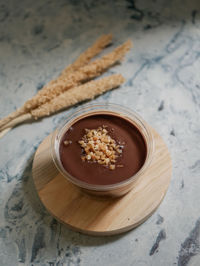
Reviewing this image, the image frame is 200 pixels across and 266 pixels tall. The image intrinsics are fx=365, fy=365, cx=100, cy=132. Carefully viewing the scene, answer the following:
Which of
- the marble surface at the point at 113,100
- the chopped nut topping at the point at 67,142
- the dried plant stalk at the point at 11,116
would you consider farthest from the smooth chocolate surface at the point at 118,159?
the dried plant stalk at the point at 11,116

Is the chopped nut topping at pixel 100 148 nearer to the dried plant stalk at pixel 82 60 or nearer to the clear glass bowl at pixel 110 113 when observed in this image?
the clear glass bowl at pixel 110 113

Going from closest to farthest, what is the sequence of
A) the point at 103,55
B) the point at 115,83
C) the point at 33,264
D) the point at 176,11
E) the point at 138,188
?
the point at 33,264 → the point at 138,188 → the point at 115,83 → the point at 103,55 → the point at 176,11

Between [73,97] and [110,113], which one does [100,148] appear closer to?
[110,113]

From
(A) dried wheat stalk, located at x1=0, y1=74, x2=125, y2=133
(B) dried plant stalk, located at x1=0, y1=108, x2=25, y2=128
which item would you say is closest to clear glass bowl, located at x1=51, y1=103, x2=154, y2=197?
(A) dried wheat stalk, located at x1=0, y1=74, x2=125, y2=133

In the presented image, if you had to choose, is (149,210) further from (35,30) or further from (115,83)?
(35,30)

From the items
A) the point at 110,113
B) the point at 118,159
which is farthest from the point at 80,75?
the point at 118,159

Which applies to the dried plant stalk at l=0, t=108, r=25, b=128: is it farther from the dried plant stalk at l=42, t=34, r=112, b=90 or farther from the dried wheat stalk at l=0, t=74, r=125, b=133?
the dried plant stalk at l=42, t=34, r=112, b=90

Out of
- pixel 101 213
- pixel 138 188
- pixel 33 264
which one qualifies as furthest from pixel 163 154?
pixel 33 264
